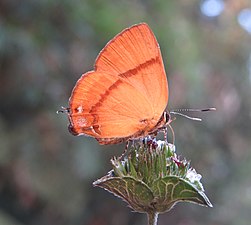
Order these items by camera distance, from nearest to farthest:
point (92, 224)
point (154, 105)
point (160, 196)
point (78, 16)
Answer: point (160, 196) < point (154, 105) < point (78, 16) < point (92, 224)

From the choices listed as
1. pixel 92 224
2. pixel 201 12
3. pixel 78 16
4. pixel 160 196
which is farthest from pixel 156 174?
pixel 201 12

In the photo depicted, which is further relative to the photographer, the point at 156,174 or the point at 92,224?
the point at 92,224

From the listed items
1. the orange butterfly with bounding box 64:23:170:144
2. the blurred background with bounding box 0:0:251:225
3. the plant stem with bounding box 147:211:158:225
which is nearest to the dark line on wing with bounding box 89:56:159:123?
the orange butterfly with bounding box 64:23:170:144

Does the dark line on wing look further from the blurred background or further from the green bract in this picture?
the blurred background

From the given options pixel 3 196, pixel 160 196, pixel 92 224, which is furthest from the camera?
pixel 92 224

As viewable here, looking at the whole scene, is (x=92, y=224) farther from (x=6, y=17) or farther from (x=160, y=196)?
(x=160, y=196)

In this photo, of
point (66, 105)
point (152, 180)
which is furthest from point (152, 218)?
point (66, 105)

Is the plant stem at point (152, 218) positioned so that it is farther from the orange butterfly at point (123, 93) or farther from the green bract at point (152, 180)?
the orange butterfly at point (123, 93)

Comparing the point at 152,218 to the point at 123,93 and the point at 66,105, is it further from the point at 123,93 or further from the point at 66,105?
the point at 66,105
